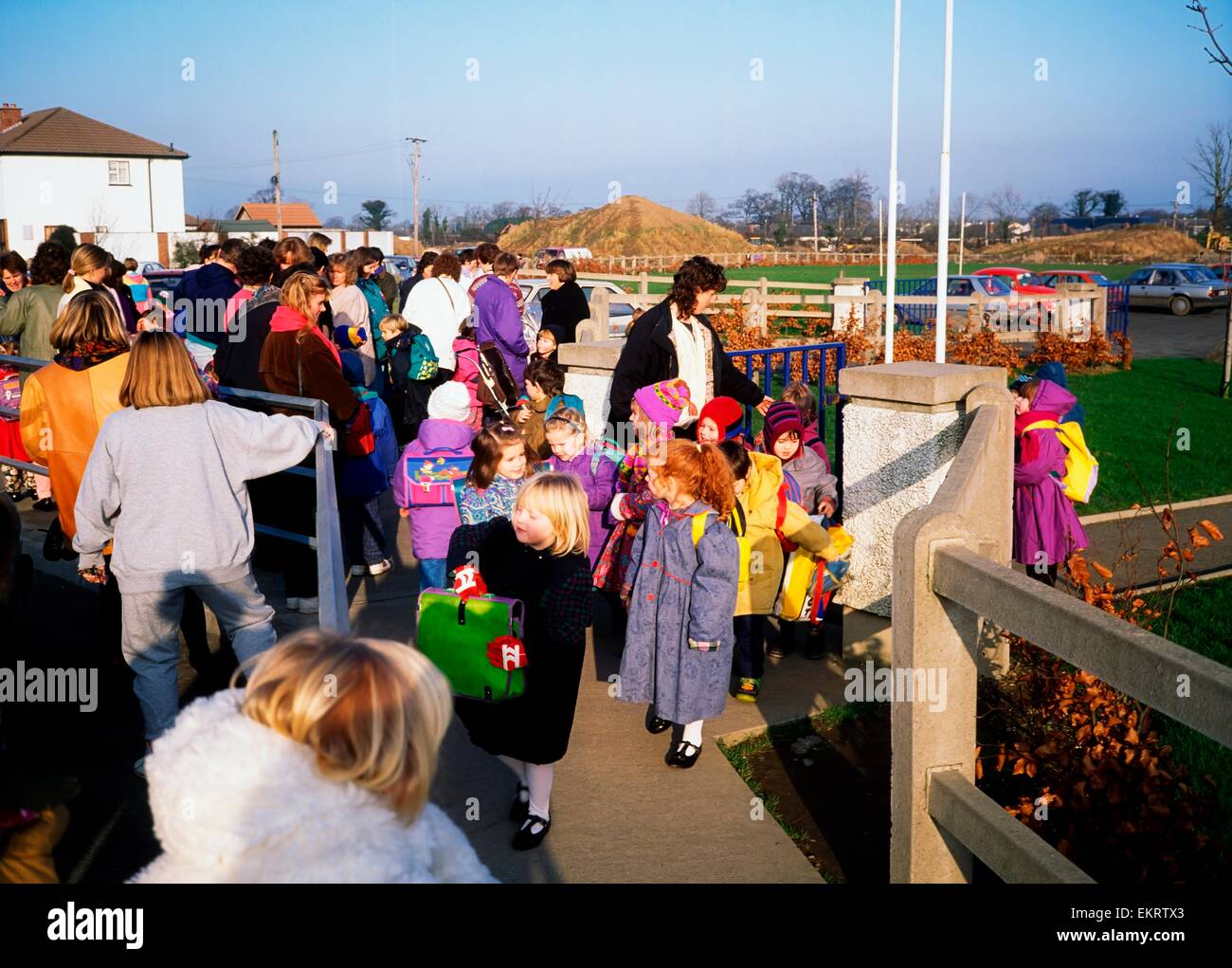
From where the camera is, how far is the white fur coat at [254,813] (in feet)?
6.50

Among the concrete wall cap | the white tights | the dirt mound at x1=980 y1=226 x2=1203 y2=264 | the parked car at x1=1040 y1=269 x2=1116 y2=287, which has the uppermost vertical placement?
the dirt mound at x1=980 y1=226 x2=1203 y2=264

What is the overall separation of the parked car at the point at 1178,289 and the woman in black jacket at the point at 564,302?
31.1 metres

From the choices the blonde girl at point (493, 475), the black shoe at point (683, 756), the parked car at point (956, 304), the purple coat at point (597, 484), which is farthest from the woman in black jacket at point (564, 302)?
the parked car at point (956, 304)

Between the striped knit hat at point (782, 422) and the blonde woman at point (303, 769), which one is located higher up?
the striped knit hat at point (782, 422)

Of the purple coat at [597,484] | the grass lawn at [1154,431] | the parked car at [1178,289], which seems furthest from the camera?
the parked car at [1178,289]

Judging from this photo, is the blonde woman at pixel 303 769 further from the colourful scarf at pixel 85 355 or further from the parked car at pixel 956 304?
the parked car at pixel 956 304

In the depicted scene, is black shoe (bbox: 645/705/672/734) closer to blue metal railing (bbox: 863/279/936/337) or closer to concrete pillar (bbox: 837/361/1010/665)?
concrete pillar (bbox: 837/361/1010/665)

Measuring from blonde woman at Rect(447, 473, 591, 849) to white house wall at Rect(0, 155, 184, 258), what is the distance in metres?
66.9

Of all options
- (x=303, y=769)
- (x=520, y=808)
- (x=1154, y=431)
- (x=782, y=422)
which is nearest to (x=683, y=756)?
(x=520, y=808)

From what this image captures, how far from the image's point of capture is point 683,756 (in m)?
5.14

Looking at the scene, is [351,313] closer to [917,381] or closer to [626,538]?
[626,538]

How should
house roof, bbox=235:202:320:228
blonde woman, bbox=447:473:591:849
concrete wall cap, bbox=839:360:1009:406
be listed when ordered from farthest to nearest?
house roof, bbox=235:202:320:228 → concrete wall cap, bbox=839:360:1009:406 → blonde woman, bbox=447:473:591:849

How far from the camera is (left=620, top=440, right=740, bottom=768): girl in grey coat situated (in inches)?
195

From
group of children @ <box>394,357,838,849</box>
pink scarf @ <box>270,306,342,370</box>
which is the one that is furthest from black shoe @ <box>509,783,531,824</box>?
pink scarf @ <box>270,306,342,370</box>
